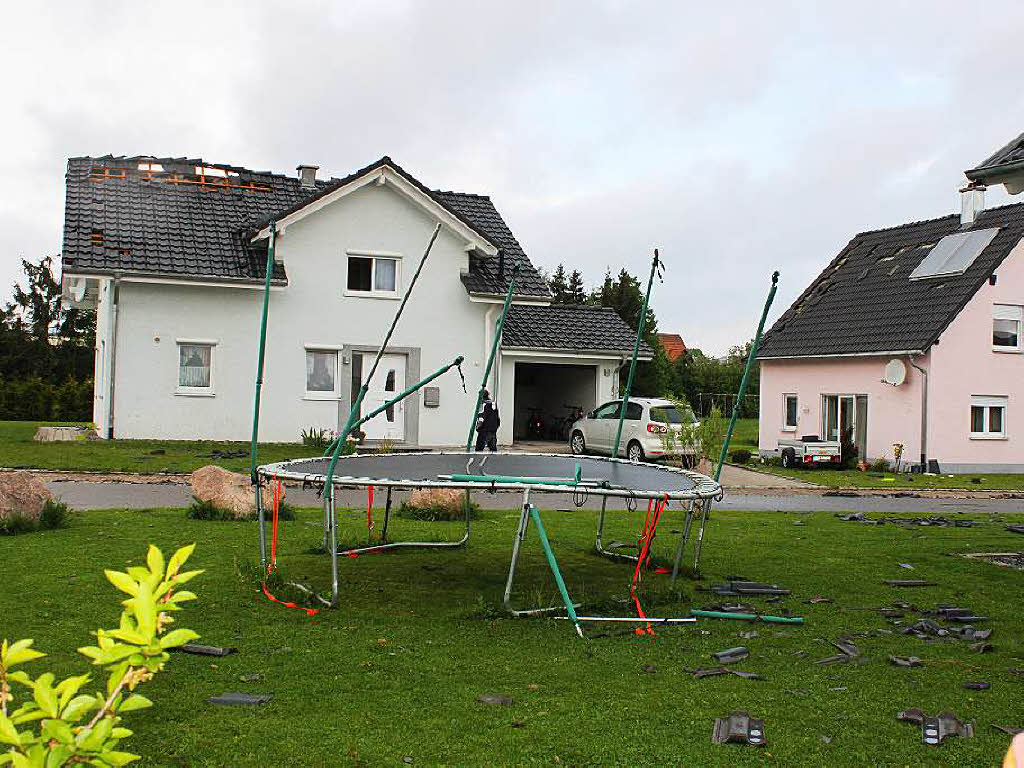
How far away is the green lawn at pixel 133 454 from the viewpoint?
18828mm

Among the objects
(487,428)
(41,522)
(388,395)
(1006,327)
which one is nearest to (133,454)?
(388,395)

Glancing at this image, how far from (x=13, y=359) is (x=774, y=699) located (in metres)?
51.9

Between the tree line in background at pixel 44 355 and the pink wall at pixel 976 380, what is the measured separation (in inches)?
1229

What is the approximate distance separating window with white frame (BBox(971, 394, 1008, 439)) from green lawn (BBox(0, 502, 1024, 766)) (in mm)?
18362

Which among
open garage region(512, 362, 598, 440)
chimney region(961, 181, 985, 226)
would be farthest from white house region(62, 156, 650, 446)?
chimney region(961, 181, 985, 226)

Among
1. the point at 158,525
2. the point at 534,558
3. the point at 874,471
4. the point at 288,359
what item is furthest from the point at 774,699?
the point at 874,471

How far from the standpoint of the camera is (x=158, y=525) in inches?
447

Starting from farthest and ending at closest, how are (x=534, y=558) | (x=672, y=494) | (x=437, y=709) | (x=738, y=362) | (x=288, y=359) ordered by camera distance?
(x=738, y=362)
(x=288, y=359)
(x=534, y=558)
(x=672, y=494)
(x=437, y=709)

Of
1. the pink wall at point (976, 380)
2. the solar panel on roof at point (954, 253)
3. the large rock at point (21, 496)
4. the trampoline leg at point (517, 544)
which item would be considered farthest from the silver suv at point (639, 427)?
the trampoline leg at point (517, 544)

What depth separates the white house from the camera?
77.7ft

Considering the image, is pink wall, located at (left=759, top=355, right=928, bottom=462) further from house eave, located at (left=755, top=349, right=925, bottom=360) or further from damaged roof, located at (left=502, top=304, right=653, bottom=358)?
damaged roof, located at (left=502, top=304, right=653, bottom=358)

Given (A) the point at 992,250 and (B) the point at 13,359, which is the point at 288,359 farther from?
(B) the point at 13,359

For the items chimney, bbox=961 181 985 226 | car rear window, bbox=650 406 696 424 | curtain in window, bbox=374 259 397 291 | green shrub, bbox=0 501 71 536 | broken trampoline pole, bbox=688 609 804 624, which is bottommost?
broken trampoline pole, bbox=688 609 804 624

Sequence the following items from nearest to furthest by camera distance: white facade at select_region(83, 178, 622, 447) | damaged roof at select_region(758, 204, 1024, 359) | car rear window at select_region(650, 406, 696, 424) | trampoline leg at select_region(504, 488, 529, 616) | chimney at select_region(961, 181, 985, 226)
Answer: trampoline leg at select_region(504, 488, 529, 616), white facade at select_region(83, 178, 622, 447), car rear window at select_region(650, 406, 696, 424), damaged roof at select_region(758, 204, 1024, 359), chimney at select_region(961, 181, 985, 226)
